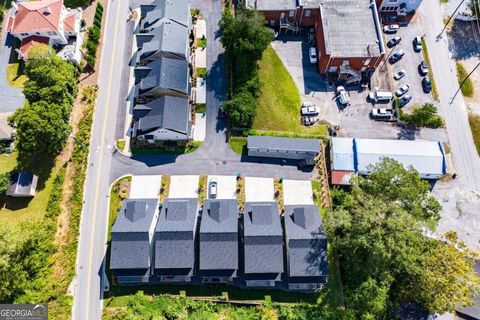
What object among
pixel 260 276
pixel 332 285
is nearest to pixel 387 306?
pixel 332 285

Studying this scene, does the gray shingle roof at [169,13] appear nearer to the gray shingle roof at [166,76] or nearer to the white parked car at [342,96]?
the gray shingle roof at [166,76]

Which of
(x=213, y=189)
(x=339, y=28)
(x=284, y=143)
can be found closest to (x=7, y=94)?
(x=213, y=189)

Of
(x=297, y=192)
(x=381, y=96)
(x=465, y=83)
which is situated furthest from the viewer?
(x=465, y=83)

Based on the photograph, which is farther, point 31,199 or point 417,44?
point 417,44

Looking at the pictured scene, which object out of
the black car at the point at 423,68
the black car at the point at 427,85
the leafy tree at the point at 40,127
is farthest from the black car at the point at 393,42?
the leafy tree at the point at 40,127

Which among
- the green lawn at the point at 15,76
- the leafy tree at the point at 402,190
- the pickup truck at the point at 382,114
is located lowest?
the leafy tree at the point at 402,190

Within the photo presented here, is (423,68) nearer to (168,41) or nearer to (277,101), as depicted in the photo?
(277,101)
